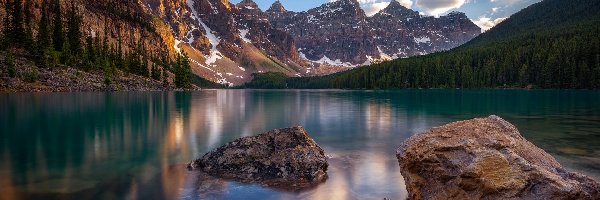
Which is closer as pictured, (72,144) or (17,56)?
(72,144)

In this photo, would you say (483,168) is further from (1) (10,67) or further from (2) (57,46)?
(2) (57,46)

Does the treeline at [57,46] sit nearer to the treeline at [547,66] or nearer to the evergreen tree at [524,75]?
the treeline at [547,66]

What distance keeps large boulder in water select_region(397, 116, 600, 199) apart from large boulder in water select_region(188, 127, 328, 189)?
572 cm

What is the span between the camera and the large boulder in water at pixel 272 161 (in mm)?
16672

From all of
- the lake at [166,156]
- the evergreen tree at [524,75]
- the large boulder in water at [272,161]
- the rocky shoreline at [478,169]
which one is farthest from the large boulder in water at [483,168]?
the evergreen tree at [524,75]

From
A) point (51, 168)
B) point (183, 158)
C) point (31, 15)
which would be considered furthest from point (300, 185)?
point (31, 15)

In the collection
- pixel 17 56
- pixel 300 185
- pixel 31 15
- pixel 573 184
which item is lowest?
pixel 300 185

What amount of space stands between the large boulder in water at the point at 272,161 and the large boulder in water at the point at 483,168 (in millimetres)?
5716

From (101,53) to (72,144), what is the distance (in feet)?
460

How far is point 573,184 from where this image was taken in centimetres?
837

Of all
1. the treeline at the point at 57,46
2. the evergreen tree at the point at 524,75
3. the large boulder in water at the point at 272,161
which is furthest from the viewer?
the evergreen tree at the point at 524,75

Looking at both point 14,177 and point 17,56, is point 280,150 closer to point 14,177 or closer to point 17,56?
point 14,177

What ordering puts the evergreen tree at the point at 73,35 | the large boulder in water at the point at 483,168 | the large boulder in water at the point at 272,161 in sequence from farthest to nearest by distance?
the evergreen tree at the point at 73,35
the large boulder in water at the point at 272,161
the large boulder in water at the point at 483,168

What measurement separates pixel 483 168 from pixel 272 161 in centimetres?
1007
